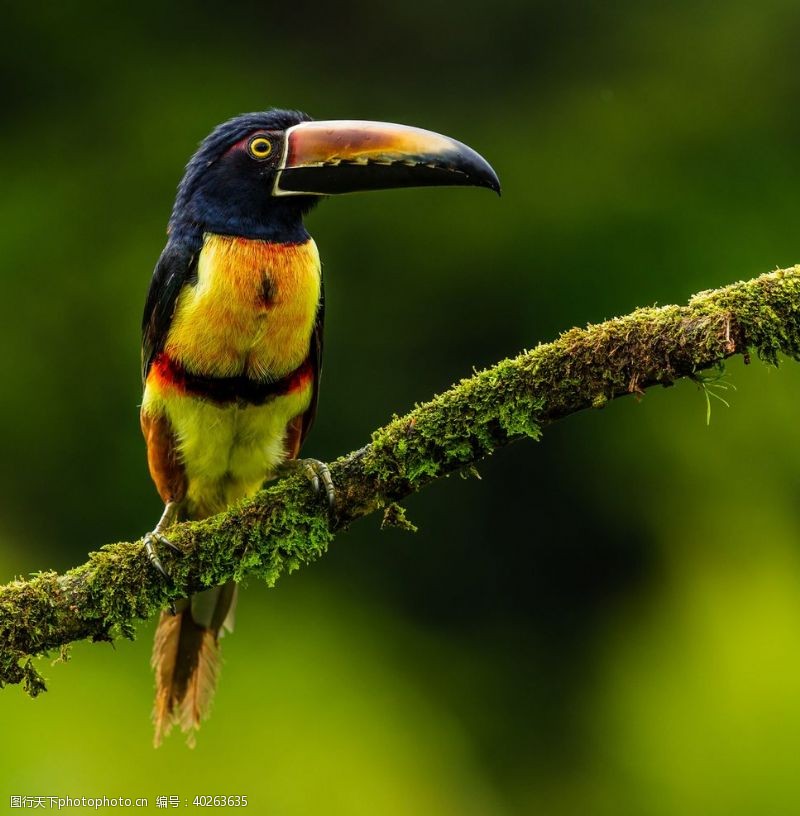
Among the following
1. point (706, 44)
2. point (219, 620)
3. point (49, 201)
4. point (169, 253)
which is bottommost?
point (219, 620)

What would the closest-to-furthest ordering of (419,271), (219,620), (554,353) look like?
(554,353) → (219,620) → (419,271)

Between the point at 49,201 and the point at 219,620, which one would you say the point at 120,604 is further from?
the point at 49,201

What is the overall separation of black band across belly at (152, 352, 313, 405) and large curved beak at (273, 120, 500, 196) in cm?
66

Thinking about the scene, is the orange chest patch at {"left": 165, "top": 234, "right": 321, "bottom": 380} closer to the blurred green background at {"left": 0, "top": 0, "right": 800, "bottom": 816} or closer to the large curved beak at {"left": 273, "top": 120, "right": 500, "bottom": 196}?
the large curved beak at {"left": 273, "top": 120, "right": 500, "bottom": 196}

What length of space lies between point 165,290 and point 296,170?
0.61 metres

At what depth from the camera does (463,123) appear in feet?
20.9

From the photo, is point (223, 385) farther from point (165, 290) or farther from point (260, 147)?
point (260, 147)

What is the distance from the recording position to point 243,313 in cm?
401

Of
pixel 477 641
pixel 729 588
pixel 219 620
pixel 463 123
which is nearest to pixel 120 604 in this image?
pixel 219 620

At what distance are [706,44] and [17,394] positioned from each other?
3.85m

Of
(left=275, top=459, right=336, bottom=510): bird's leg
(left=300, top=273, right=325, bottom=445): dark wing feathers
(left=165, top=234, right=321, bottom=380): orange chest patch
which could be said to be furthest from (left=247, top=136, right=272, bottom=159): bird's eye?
(left=275, top=459, right=336, bottom=510): bird's leg

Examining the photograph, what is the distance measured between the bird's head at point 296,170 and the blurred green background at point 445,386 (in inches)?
66.8

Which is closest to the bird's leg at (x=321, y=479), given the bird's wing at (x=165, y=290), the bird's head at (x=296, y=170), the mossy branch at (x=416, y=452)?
the mossy branch at (x=416, y=452)

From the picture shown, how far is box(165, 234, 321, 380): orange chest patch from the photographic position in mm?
4008
